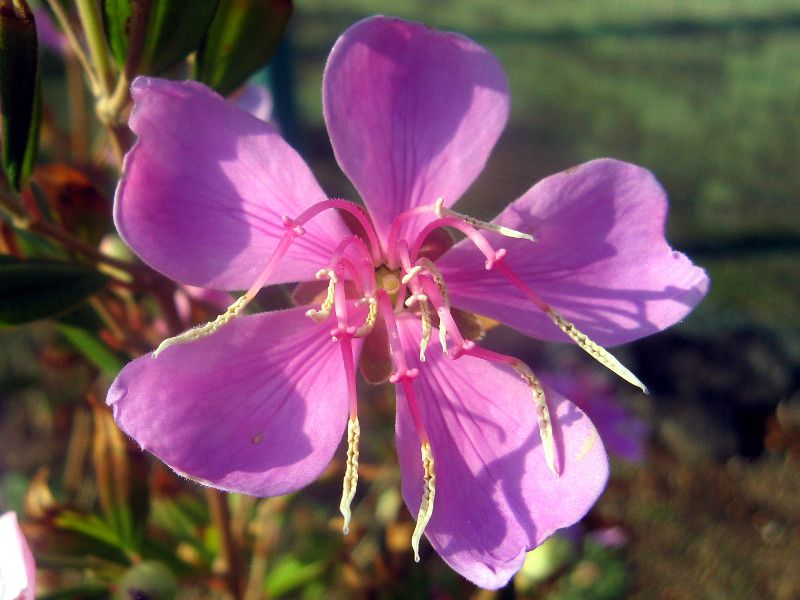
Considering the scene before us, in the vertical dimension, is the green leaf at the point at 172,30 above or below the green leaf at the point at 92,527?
above

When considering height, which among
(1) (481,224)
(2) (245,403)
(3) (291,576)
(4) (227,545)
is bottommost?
(3) (291,576)

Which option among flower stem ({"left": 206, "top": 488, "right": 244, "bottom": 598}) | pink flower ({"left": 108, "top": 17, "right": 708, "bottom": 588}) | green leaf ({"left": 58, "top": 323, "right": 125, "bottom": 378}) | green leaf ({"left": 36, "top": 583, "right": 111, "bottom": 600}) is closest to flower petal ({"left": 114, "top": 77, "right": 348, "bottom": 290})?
pink flower ({"left": 108, "top": 17, "right": 708, "bottom": 588})

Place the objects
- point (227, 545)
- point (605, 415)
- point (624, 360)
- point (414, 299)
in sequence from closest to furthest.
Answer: point (414, 299)
point (227, 545)
point (605, 415)
point (624, 360)

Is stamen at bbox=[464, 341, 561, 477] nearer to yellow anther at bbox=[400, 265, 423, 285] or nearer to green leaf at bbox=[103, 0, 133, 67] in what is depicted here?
yellow anther at bbox=[400, 265, 423, 285]

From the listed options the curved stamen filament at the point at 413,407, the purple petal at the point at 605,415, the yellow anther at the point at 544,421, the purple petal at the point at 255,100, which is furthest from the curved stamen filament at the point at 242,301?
the purple petal at the point at 605,415

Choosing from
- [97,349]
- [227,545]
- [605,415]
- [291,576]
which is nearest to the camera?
[97,349]

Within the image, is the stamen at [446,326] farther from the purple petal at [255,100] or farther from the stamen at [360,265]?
the purple petal at [255,100]

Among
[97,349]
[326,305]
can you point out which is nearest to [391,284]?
[326,305]

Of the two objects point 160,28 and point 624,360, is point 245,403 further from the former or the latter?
point 624,360
